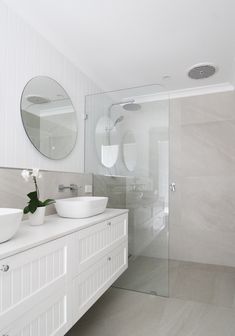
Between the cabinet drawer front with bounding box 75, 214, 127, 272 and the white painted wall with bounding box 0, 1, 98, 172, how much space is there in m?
0.70

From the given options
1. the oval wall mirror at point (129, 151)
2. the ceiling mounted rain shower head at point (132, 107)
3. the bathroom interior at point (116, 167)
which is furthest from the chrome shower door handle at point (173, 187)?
the ceiling mounted rain shower head at point (132, 107)

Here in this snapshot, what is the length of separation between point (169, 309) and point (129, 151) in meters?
1.51

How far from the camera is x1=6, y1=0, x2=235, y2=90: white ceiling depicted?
5.18 feet

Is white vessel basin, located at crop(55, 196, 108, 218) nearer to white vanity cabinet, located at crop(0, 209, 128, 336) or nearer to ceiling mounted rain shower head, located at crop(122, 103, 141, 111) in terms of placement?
white vanity cabinet, located at crop(0, 209, 128, 336)

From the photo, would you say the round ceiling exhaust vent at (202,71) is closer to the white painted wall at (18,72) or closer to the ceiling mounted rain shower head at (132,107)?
the ceiling mounted rain shower head at (132,107)

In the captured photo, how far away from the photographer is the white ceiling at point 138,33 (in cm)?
158

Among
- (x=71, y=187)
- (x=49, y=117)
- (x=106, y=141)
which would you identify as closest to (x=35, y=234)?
(x=71, y=187)

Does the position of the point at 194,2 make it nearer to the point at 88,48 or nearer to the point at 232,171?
the point at 88,48

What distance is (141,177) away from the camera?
7.78ft

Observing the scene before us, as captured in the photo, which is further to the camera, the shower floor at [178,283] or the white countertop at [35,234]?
the shower floor at [178,283]

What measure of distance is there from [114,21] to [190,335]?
7.81 feet

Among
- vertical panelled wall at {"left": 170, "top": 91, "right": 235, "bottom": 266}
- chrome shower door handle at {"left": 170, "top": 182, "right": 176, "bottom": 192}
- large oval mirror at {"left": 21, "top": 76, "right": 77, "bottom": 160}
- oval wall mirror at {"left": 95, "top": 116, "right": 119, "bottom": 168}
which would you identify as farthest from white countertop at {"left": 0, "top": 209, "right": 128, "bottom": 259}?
vertical panelled wall at {"left": 170, "top": 91, "right": 235, "bottom": 266}

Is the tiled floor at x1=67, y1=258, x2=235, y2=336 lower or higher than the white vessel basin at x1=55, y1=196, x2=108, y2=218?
lower

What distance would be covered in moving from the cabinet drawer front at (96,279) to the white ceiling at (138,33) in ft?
5.93
